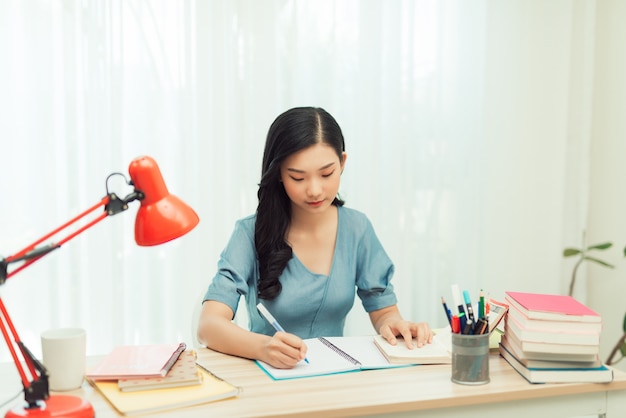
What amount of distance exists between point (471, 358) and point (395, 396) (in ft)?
0.60

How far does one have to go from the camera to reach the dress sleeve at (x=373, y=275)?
1.95m

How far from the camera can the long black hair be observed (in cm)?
178

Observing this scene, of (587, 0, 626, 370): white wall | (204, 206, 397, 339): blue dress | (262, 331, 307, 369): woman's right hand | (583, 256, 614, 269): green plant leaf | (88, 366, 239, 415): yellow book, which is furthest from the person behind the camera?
(587, 0, 626, 370): white wall

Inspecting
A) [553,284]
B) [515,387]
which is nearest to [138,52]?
[515,387]

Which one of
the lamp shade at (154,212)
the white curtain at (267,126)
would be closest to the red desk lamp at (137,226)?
the lamp shade at (154,212)

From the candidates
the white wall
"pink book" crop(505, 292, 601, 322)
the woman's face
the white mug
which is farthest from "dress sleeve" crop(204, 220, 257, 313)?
the white wall

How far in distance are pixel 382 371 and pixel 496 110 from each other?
5.97 feet

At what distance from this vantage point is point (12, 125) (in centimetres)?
247

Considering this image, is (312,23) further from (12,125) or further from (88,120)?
(12,125)

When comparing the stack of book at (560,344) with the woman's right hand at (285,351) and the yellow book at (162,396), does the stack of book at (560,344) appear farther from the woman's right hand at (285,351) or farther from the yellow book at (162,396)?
the yellow book at (162,396)

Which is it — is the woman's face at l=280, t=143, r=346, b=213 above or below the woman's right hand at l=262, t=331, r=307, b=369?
above

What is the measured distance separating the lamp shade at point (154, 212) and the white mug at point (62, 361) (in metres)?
0.30

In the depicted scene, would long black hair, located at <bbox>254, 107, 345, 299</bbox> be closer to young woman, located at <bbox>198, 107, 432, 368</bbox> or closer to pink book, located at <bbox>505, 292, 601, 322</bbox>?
young woman, located at <bbox>198, 107, 432, 368</bbox>

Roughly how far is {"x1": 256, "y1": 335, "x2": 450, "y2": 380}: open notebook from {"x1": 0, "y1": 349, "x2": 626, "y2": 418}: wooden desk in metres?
0.02
